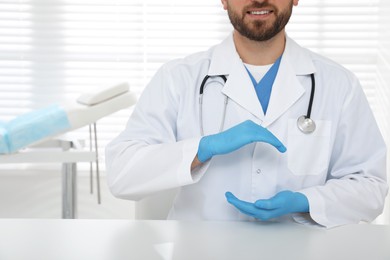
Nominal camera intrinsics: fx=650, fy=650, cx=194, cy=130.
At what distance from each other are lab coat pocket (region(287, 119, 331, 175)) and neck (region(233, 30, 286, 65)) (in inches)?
8.2

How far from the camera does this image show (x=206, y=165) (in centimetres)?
157

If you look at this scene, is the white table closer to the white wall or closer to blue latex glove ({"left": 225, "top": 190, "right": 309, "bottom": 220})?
blue latex glove ({"left": 225, "top": 190, "right": 309, "bottom": 220})

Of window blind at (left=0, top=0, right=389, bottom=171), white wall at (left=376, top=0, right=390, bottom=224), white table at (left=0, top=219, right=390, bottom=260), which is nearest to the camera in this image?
white table at (left=0, top=219, right=390, bottom=260)

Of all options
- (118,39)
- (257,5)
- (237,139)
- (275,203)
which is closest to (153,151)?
(237,139)

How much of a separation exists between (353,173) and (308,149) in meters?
0.13

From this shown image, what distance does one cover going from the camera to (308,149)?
→ 5.59 feet

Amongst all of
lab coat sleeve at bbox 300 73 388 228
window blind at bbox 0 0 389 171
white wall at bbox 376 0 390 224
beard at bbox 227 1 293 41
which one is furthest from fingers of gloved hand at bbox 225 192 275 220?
window blind at bbox 0 0 389 171

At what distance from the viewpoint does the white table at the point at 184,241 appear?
121cm

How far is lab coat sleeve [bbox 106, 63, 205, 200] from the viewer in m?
1.55

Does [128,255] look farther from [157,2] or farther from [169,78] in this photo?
[157,2]

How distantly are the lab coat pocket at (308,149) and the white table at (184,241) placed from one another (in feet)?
0.93

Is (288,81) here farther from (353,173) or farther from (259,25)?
(353,173)

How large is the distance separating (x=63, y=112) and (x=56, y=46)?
0.94 m

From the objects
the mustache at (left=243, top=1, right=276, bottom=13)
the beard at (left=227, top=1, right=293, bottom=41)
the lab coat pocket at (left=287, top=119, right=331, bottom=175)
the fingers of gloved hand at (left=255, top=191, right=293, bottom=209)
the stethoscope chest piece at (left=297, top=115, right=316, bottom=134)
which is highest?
the mustache at (left=243, top=1, right=276, bottom=13)
